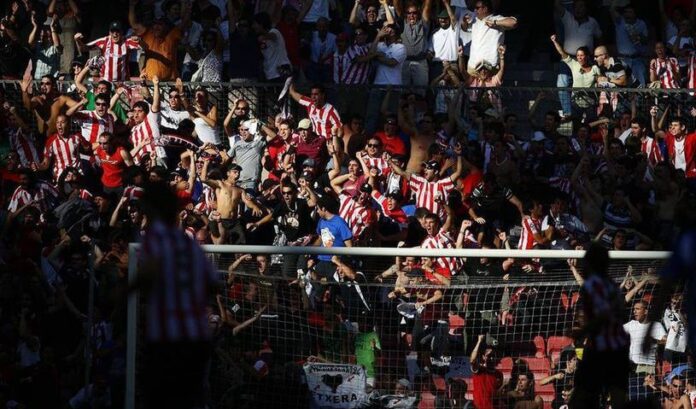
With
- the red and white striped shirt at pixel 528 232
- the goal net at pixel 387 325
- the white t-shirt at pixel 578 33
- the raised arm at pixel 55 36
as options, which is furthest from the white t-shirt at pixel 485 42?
the goal net at pixel 387 325

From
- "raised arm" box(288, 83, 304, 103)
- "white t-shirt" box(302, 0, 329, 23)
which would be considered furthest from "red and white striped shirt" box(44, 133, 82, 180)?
"white t-shirt" box(302, 0, 329, 23)

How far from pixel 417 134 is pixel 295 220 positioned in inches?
87.0

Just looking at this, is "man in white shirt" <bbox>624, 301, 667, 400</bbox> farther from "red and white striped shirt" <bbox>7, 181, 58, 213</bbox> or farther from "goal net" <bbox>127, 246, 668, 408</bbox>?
"red and white striped shirt" <bbox>7, 181, 58, 213</bbox>

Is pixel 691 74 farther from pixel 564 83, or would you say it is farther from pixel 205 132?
pixel 205 132

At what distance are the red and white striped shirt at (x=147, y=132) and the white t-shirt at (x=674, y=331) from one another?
726 cm

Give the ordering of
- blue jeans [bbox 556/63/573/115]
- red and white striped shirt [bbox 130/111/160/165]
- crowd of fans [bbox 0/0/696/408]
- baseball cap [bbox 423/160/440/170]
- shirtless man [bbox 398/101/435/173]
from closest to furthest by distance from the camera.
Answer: crowd of fans [bbox 0/0/696/408] < baseball cap [bbox 423/160/440/170] < shirtless man [bbox 398/101/435/173] < red and white striped shirt [bbox 130/111/160/165] < blue jeans [bbox 556/63/573/115]

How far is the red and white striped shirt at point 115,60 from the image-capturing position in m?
21.1

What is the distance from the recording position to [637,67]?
2172cm

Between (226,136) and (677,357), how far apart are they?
23.8 feet

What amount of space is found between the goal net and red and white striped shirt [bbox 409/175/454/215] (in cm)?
317

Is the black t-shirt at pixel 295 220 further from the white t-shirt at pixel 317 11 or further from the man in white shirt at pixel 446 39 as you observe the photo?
the white t-shirt at pixel 317 11

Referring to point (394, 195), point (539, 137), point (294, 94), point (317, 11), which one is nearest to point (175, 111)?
point (294, 94)

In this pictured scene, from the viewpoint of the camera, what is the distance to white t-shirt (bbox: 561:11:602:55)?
21.9 m

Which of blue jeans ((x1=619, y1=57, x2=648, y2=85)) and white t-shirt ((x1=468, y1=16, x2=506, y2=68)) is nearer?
white t-shirt ((x1=468, y1=16, x2=506, y2=68))
